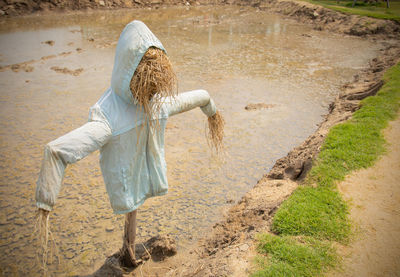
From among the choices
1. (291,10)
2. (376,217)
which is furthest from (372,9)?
(376,217)

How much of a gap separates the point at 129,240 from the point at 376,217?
2.51 m

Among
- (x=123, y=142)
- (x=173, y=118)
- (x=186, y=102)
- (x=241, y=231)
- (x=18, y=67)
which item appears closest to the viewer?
(x=123, y=142)

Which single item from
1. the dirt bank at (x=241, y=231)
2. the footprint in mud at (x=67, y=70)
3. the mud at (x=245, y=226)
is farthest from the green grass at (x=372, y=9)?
the footprint in mud at (x=67, y=70)

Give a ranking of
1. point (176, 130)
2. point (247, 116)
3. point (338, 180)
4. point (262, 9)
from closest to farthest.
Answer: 1. point (338, 180)
2. point (176, 130)
3. point (247, 116)
4. point (262, 9)

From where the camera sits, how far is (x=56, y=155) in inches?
76.5

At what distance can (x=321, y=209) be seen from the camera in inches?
128

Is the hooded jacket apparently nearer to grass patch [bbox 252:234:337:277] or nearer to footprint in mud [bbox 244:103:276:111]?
grass patch [bbox 252:234:337:277]

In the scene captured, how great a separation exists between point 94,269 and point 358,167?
3404mm

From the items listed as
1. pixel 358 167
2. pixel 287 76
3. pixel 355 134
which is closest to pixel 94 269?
pixel 358 167

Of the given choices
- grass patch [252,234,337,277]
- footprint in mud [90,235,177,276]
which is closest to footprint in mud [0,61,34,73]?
footprint in mud [90,235,177,276]

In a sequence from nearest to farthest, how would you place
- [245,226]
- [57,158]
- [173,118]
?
[57,158]
[245,226]
[173,118]

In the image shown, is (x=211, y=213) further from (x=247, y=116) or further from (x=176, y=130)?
(x=247, y=116)

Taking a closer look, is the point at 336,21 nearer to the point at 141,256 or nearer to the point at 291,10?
the point at 291,10

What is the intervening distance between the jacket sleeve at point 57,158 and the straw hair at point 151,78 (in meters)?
0.43
